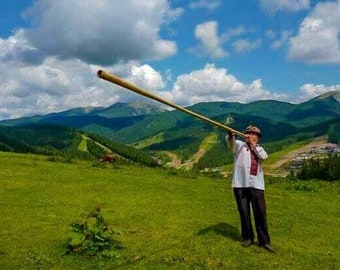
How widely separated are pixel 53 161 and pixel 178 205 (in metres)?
20.6

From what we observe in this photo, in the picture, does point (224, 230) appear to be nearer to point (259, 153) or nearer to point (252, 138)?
point (259, 153)

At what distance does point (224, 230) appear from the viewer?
18266 millimetres

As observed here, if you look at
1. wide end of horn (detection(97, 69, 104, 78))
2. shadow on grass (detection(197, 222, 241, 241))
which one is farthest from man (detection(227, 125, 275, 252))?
wide end of horn (detection(97, 69, 104, 78))

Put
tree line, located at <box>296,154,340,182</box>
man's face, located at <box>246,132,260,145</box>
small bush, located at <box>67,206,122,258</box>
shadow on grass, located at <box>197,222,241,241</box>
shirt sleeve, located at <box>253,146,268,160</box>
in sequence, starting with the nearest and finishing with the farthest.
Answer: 1. small bush, located at <box>67,206,122,258</box>
2. man's face, located at <box>246,132,260,145</box>
3. shirt sleeve, located at <box>253,146,268,160</box>
4. shadow on grass, located at <box>197,222,241,241</box>
5. tree line, located at <box>296,154,340,182</box>

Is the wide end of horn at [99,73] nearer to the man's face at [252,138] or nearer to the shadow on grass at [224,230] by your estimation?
the man's face at [252,138]

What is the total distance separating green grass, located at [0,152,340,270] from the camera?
47.6ft

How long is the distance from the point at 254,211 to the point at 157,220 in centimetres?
533

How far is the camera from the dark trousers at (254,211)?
15852 mm

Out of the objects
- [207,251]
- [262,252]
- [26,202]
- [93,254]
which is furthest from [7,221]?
[262,252]

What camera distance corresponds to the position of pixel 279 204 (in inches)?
1005

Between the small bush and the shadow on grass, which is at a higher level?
the small bush

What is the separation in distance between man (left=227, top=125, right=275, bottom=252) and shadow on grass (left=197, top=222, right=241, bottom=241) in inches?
41.8

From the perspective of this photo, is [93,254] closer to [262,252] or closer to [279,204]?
[262,252]

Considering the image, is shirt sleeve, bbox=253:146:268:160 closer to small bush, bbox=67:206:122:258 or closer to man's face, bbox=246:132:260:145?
man's face, bbox=246:132:260:145
